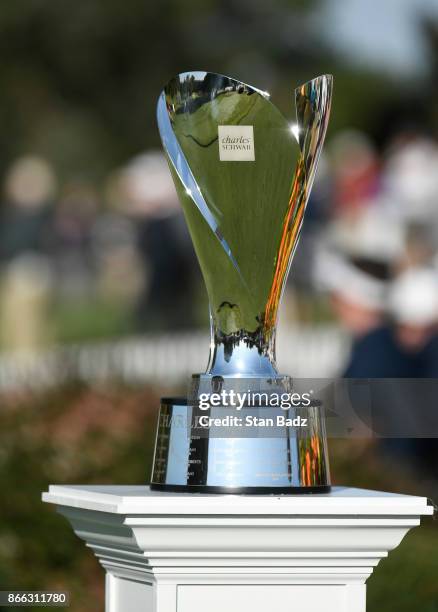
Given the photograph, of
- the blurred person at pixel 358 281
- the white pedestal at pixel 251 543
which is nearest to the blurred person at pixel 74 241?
the blurred person at pixel 358 281

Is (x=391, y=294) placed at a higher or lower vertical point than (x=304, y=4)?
lower

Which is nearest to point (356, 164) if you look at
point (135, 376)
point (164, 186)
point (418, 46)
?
point (164, 186)

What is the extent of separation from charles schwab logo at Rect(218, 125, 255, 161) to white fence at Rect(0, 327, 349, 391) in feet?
28.0

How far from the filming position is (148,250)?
48.2ft

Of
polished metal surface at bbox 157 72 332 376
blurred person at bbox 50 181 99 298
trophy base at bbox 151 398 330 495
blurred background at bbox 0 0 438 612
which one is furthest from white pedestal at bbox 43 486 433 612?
blurred person at bbox 50 181 99 298

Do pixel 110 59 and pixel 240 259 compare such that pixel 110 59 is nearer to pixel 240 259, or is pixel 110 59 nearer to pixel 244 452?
pixel 240 259

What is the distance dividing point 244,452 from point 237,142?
0.46 m

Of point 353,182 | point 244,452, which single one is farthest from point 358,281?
point 353,182

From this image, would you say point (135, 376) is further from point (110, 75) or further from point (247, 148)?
point (110, 75)

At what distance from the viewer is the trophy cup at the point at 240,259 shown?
7.24 ft

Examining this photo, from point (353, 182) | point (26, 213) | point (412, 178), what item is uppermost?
point (26, 213)

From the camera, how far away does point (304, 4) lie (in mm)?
28875

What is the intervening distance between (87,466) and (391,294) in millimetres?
2001

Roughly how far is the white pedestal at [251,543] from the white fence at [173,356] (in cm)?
854
